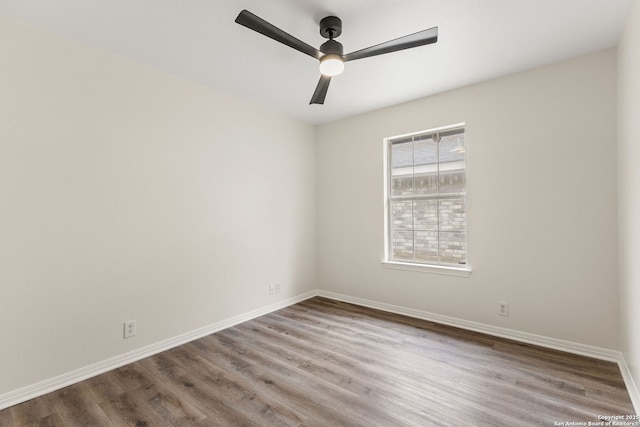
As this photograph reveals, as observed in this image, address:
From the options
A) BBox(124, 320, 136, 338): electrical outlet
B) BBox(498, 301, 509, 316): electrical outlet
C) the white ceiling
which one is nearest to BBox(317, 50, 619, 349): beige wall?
BBox(498, 301, 509, 316): electrical outlet

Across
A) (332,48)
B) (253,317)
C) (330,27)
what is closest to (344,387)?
(253,317)

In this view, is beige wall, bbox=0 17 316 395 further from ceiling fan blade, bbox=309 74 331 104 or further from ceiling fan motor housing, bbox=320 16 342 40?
ceiling fan motor housing, bbox=320 16 342 40

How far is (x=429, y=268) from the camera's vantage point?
3459mm

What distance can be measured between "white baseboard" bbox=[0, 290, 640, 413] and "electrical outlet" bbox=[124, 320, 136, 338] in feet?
0.51

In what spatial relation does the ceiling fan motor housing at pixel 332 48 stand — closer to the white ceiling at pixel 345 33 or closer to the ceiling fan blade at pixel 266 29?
the ceiling fan blade at pixel 266 29

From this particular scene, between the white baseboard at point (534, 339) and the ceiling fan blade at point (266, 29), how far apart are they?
9.83ft

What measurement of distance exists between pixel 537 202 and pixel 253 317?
10.7ft

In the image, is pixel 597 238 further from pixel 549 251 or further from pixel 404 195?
pixel 404 195

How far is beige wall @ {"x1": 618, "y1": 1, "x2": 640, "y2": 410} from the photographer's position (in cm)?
185

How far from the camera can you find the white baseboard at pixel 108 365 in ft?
6.61

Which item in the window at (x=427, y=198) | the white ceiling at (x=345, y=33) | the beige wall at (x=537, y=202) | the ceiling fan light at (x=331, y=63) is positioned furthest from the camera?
the window at (x=427, y=198)

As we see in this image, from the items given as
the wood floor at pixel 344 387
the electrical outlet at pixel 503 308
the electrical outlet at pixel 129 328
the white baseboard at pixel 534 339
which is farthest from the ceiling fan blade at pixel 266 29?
the white baseboard at pixel 534 339

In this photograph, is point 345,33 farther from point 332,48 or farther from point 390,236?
point 390,236

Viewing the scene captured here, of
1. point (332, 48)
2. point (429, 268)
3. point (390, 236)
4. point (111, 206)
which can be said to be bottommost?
point (429, 268)
